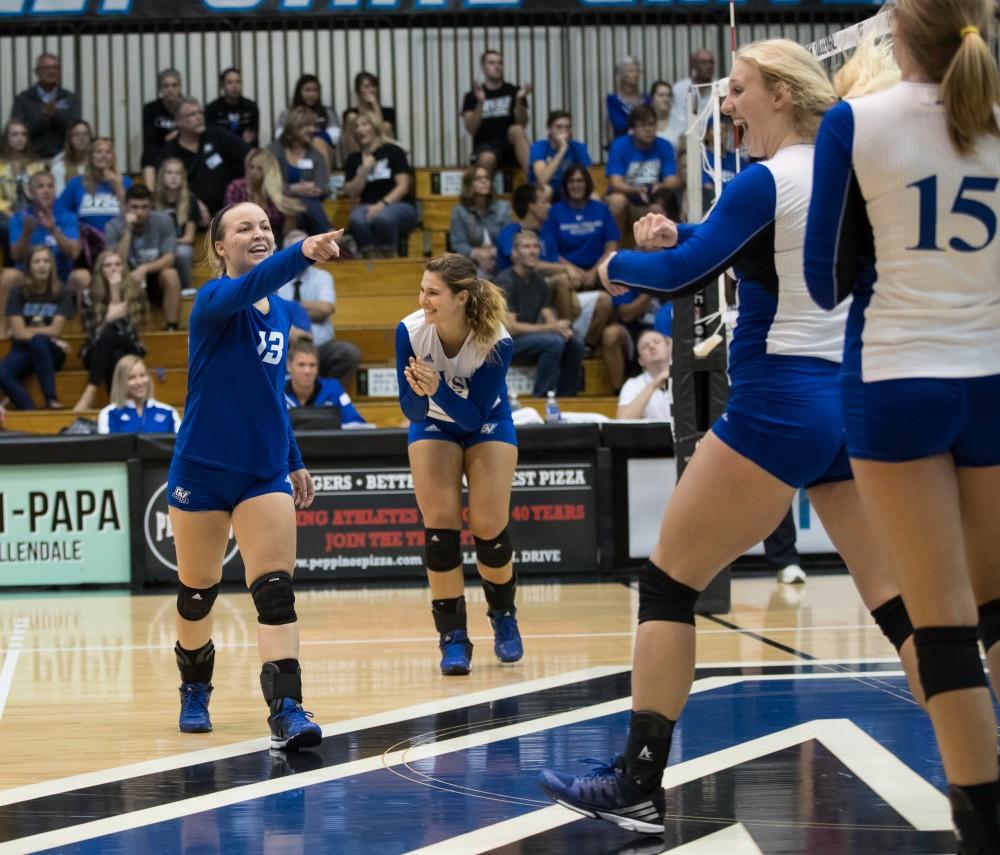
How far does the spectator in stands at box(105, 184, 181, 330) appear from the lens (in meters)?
12.7

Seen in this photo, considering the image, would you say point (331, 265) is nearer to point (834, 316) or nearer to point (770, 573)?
point (770, 573)

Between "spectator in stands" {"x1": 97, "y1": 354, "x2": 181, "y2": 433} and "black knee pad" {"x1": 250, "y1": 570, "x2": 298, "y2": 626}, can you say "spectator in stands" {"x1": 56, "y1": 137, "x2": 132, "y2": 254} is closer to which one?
"spectator in stands" {"x1": 97, "y1": 354, "x2": 181, "y2": 433}

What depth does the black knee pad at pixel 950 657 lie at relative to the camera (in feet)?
9.37

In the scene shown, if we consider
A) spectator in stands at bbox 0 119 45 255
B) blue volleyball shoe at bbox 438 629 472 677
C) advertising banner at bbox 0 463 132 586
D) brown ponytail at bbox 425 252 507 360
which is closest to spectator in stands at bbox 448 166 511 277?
spectator in stands at bbox 0 119 45 255

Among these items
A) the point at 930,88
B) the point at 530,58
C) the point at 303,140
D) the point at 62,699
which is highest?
the point at 530,58

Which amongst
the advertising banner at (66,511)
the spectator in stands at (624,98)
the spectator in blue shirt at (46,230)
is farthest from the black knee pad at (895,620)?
the spectator in stands at (624,98)

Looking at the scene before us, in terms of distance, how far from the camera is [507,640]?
6.44 metres

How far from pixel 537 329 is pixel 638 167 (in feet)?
8.72

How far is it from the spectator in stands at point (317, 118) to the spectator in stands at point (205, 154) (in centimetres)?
54

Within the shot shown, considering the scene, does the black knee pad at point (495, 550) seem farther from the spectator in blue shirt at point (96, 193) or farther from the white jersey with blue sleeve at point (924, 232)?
the spectator in blue shirt at point (96, 193)

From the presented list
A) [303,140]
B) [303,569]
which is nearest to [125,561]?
[303,569]

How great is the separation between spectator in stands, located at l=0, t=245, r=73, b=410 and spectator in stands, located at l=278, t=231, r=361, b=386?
1968 mm

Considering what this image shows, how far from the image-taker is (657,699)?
3545mm

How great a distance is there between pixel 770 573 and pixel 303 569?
3.26 meters
